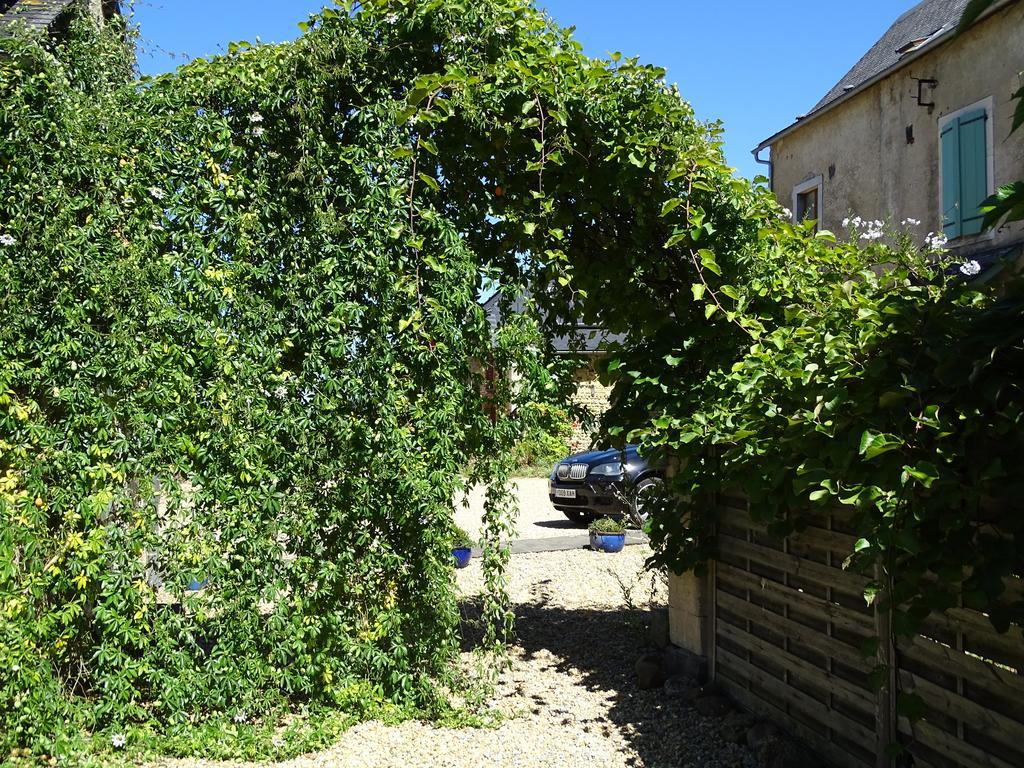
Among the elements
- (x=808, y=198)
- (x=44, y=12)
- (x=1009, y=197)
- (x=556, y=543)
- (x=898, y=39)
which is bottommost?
(x=556, y=543)

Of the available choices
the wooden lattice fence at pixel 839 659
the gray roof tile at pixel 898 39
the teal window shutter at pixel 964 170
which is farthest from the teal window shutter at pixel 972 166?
the wooden lattice fence at pixel 839 659

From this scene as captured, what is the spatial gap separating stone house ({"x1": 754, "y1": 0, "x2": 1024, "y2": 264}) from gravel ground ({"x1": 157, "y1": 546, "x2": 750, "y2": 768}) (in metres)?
4.95

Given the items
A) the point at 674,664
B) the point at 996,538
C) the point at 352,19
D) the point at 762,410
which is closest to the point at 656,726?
the point at 674,664

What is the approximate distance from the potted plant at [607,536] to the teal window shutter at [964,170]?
543cm

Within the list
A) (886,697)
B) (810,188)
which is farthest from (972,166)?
(886,697)

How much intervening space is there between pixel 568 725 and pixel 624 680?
839 millimetres

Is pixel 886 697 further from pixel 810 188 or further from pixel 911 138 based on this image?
pixel 810 188

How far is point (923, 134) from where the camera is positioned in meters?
11.2

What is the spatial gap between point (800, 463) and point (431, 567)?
205 centimetres

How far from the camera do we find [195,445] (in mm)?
4172

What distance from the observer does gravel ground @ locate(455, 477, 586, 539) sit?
11.6m

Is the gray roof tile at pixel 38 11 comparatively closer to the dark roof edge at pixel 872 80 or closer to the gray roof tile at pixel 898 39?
the dark roof edge at pixel 872 80

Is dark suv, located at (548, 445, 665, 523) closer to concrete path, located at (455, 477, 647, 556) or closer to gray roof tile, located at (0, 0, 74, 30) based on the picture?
concrete path, located at (455, 477, 647, 556)

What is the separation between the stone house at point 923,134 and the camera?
995 centimetres
